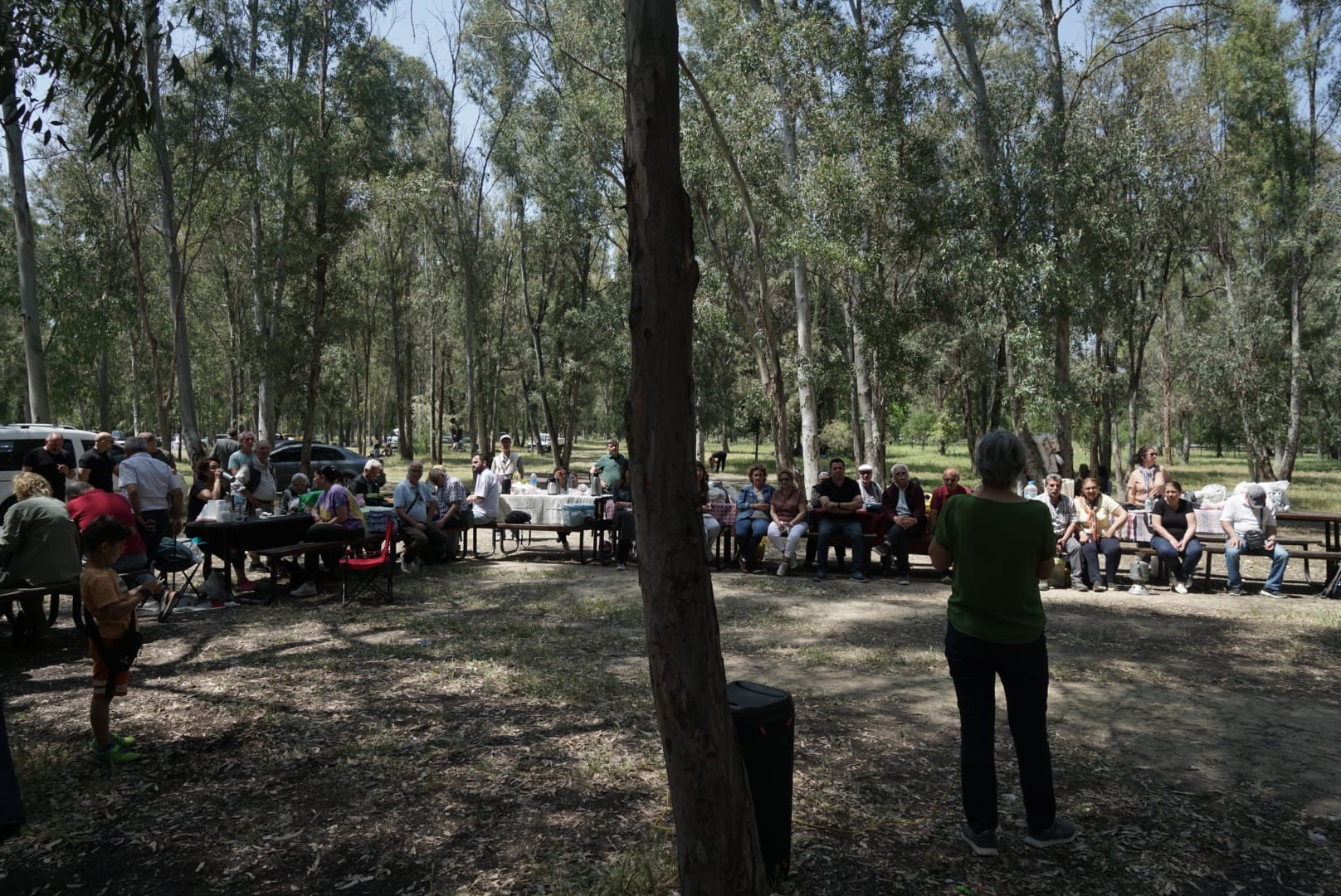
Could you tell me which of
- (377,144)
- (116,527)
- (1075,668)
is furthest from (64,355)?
(1075,668)

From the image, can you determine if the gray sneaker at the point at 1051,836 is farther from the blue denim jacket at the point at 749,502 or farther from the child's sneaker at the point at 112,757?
the blue denim jacket at the point at 749,502

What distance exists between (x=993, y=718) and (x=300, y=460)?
2299 cm

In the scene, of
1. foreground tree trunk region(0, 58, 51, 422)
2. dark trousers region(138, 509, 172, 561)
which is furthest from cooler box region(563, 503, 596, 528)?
foreground tree trunk region(0, 58, 51, 422)

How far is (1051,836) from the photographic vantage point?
12.1ft

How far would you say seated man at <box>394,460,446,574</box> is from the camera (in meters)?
11.1

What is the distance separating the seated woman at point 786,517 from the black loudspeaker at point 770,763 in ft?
25.5

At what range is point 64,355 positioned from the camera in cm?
2645

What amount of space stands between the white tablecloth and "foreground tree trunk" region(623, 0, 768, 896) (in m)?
10.4

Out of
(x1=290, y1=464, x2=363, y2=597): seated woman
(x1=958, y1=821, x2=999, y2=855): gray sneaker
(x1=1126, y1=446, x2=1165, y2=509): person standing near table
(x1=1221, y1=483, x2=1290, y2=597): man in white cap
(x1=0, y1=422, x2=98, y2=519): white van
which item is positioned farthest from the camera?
(x1=0, y1=422, x2=98, y2=519): white van

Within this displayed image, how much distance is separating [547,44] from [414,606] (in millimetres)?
20321

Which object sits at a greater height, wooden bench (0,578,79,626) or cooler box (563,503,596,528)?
cooler box (563,503,596,528)

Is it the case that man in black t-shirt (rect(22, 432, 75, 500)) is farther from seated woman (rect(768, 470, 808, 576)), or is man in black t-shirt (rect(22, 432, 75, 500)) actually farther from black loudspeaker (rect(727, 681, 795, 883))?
black loudspeaker (rect(727, 681, 795, 883))

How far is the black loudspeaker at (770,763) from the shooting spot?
3285 mm

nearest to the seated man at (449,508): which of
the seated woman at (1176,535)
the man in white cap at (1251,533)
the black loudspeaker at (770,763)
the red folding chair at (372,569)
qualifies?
the red folding chair at (372,569)
